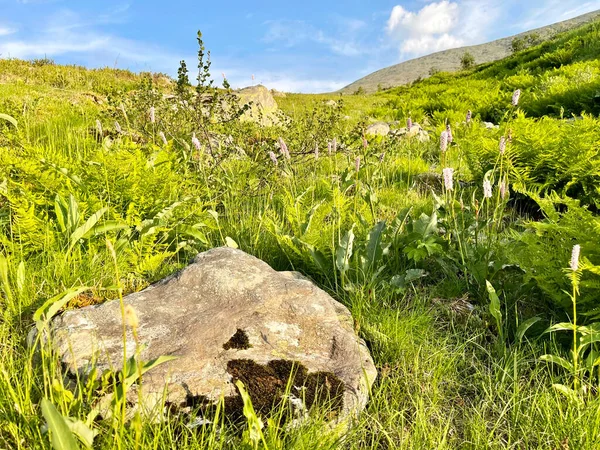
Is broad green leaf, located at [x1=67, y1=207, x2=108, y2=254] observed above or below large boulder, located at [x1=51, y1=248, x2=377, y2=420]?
above

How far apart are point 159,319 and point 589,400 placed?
1769 mm

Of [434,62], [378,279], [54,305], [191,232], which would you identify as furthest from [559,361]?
[434,62]

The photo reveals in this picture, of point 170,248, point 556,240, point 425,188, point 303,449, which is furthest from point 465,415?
point 425,188

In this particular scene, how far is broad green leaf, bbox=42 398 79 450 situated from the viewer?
884 mm

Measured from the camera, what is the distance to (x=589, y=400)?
5.20ft

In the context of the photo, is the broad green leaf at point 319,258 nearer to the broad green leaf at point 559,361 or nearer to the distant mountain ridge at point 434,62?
the broad green leaf at point 559,361

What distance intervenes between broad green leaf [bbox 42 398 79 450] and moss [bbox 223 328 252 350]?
30.3 inches

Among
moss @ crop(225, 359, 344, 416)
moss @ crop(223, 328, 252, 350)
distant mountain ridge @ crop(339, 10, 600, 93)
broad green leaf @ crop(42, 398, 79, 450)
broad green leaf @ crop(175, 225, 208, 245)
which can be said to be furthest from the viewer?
distant mountain ridge @ crop(339, 10, 600, 93)

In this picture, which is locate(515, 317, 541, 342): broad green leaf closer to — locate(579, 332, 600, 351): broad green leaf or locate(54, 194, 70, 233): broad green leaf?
locate(579, 332, 600, 351): broad green leaf

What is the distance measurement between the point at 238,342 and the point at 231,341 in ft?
0.10

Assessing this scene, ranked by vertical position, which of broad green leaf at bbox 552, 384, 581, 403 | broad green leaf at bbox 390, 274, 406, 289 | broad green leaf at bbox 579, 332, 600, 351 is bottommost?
broad green leaf at bbox 552, 384, 581, 403

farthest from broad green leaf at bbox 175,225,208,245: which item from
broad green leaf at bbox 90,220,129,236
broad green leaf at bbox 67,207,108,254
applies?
broad green leaf at bbox 67,207,108,254

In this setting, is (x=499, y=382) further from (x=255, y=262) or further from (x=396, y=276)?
(x=255, y=262)

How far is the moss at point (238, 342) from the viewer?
1678 mm
